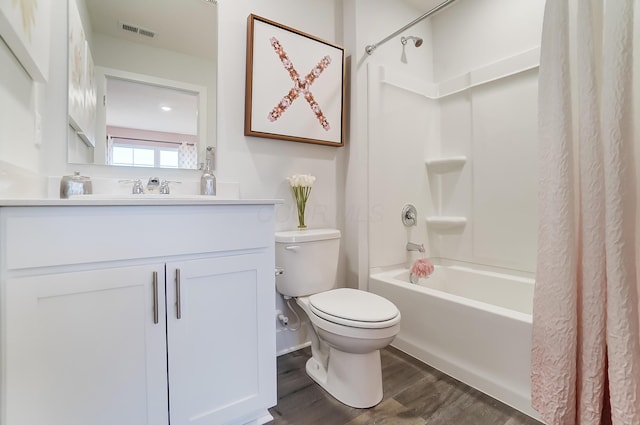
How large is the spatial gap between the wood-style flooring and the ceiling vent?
6.22ft

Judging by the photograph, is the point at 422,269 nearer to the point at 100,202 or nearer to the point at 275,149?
the point at 275,149

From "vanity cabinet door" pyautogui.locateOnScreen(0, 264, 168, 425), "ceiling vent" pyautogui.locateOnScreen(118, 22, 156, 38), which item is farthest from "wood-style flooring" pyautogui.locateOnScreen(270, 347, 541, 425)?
"ceiling vent" pyautogui.locateOnScreen(118, 22, 156, 38)

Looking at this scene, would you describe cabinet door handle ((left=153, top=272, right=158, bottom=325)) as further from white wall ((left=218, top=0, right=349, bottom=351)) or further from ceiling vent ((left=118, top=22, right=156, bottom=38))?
ceiling vent ((left=118, top=22, right=156, bottom=38))

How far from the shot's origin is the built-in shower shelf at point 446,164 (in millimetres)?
2210

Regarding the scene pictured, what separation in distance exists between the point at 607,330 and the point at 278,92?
174 centimetres

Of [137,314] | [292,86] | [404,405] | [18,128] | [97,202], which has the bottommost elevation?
[404,405]

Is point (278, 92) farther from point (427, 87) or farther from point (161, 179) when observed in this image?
point (427, 87)

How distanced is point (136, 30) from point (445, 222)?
89.8 inches

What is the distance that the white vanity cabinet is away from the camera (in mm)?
785

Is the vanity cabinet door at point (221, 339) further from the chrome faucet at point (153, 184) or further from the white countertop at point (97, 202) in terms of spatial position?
the chrome faucet at point (153, 184)

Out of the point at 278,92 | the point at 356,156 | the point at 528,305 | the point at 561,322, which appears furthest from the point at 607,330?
the point at 278,92

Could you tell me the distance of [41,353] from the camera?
80 cm

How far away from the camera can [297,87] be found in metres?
1.81

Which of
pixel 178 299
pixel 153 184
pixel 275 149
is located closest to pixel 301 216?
pixel 275 149
